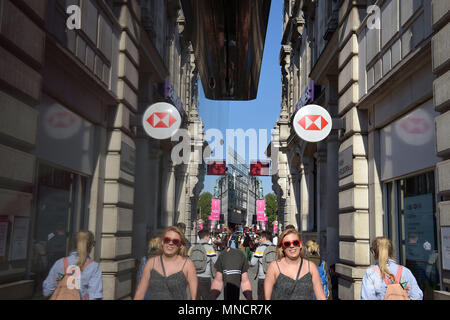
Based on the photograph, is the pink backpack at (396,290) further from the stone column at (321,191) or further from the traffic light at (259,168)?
the traffic light at (259,168)

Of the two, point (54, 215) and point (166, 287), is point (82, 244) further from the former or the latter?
point (54, 215)

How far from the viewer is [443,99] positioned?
6.30m

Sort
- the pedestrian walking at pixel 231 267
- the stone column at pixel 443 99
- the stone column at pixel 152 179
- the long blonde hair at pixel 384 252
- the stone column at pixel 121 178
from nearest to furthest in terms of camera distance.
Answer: the long blonde hair at pixel 384 252, the pedestrian walking at pixel 231 267, the stone column at pixel 443 99, the stone column at pixel 121 178, the stone column at pixel 152 179

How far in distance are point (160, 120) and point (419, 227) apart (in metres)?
5.68

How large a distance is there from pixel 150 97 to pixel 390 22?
22.5 feet

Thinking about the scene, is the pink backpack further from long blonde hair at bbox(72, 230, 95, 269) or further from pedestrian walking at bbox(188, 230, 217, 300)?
pedestrian walking at bbox(188, 230, 217, 300)

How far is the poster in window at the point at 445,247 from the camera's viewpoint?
245 inches

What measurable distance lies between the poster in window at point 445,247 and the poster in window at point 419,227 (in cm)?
129

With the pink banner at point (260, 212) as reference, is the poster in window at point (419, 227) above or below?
below

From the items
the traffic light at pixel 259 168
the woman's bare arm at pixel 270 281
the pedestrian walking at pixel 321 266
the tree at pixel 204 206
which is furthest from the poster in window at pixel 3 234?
the tree at pixel 204 206

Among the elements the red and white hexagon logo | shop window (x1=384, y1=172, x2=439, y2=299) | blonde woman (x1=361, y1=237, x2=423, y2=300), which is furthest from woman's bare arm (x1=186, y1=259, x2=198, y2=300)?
the red and white hexagon logo

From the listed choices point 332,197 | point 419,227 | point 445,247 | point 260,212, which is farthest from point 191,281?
point 260,212

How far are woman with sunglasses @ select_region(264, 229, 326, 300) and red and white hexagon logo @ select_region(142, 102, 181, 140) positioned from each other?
670 cm

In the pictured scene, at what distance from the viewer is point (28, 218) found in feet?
19.7
